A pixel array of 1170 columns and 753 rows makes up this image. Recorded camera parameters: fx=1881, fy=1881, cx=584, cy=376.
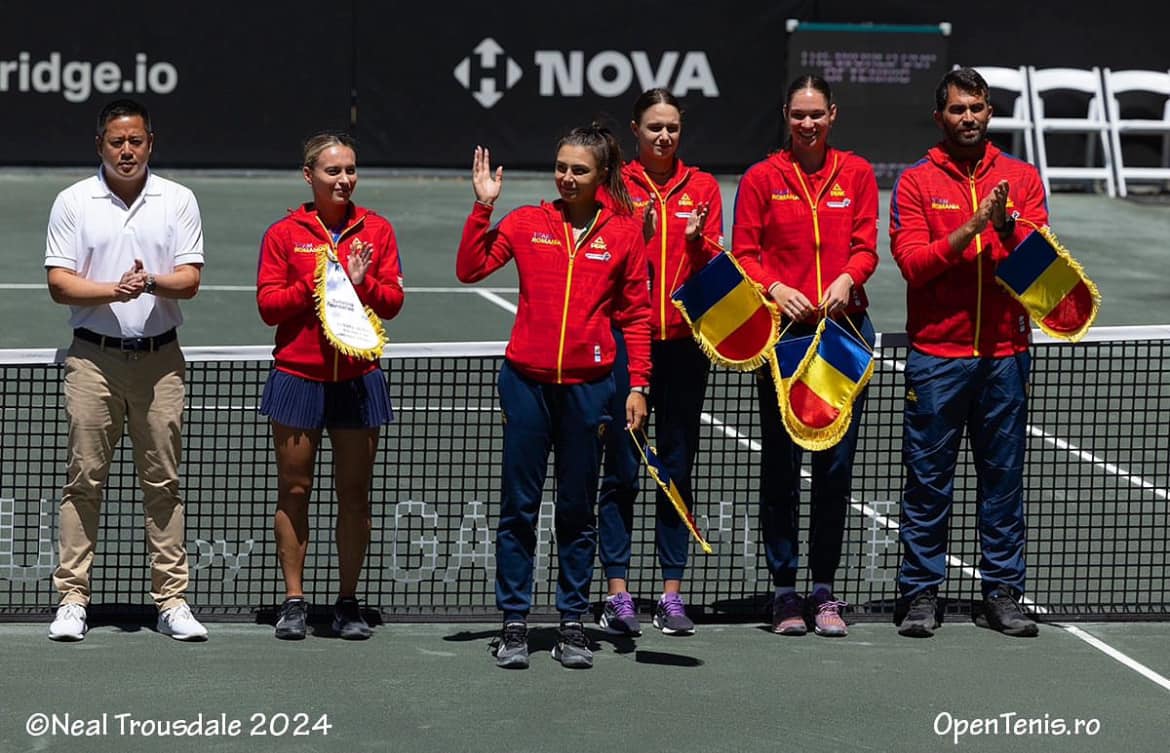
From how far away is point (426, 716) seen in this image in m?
6.28

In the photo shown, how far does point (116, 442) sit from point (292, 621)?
0.94 m

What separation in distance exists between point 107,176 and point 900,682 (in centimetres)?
344

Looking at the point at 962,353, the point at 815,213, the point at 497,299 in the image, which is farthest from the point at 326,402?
the point at 497,299

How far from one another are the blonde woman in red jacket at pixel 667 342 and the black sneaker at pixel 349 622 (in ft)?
3.14

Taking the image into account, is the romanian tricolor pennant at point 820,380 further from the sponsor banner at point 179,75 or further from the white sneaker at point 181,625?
the sponsor banner at point 179,75

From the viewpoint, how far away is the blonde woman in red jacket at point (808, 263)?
7.17 metres

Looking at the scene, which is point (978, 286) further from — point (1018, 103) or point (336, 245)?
point (1018, 103)

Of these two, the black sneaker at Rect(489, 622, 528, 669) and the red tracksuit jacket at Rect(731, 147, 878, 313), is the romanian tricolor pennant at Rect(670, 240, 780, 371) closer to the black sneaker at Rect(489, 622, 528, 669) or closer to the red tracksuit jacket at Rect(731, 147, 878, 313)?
the red tracksuit jacket at Rect(731, 147, 878, 313)

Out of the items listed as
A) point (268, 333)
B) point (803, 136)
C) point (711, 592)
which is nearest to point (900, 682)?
point (711, 592)

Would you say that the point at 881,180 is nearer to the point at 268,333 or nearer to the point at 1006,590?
the point at 268,333

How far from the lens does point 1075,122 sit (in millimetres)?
21781

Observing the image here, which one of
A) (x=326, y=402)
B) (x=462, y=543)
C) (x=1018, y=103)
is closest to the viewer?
(x=326, y=402)

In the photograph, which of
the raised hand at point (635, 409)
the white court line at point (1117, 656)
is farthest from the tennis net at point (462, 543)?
the raised hand at point (635, 409)

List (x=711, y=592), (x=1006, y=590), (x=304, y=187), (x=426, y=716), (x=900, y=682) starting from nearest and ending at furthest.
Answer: (x=426, y=716) → (x=900, y=682) → (x=1006, y=590) → (x=711, y=592) → (x=304, y=187)
